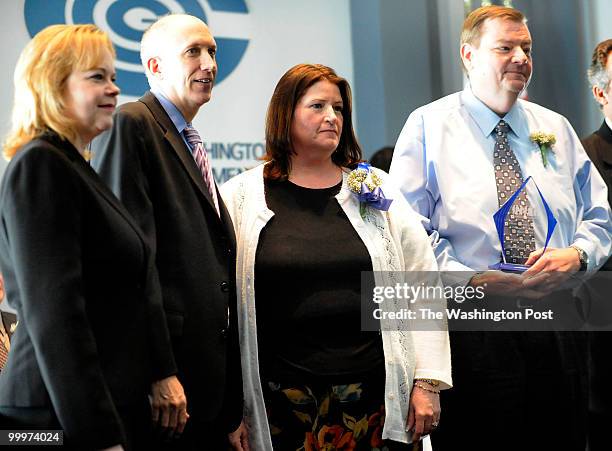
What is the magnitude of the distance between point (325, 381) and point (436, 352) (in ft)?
1.36

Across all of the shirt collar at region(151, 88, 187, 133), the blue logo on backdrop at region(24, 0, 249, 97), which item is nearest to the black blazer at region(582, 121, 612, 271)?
the shirt collar at region(151, 88, 187, 133)

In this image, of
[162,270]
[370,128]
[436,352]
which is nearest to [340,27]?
[370,128]

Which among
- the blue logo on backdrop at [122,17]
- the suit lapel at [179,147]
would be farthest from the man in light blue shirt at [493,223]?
the blue logo on backdrop at [122,17]

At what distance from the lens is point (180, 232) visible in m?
2.51

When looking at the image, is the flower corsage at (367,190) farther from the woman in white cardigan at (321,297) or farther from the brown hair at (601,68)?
the brown hair at (601,68)

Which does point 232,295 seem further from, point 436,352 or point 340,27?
point 340,27

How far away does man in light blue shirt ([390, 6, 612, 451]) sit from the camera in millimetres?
3213

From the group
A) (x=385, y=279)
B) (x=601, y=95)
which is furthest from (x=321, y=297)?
(x=601, y=95)

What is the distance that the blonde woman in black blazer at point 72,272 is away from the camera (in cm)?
192

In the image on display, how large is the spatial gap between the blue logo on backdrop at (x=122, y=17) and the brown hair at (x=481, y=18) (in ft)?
5.88

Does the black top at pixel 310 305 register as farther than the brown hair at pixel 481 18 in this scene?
No

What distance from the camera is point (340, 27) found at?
533 cm

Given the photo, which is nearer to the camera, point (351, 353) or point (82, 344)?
point (82, 344)

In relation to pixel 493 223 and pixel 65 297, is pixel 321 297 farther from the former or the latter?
pixel 65 297
